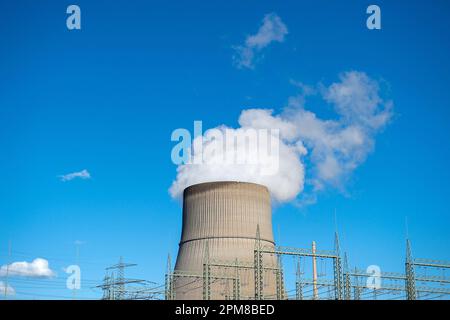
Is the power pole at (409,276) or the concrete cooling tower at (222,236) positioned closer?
the power pole at (409,276)

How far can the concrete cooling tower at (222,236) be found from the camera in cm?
5622

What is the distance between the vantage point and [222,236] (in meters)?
56.5

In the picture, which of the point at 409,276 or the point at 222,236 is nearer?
the point at 409,276

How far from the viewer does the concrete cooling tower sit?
5622cm

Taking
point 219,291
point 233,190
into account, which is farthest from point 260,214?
point 219,291

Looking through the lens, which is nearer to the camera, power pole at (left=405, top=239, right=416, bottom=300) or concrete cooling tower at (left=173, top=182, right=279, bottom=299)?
power pole at (left=405, top=239, right=416, bottom=300)
